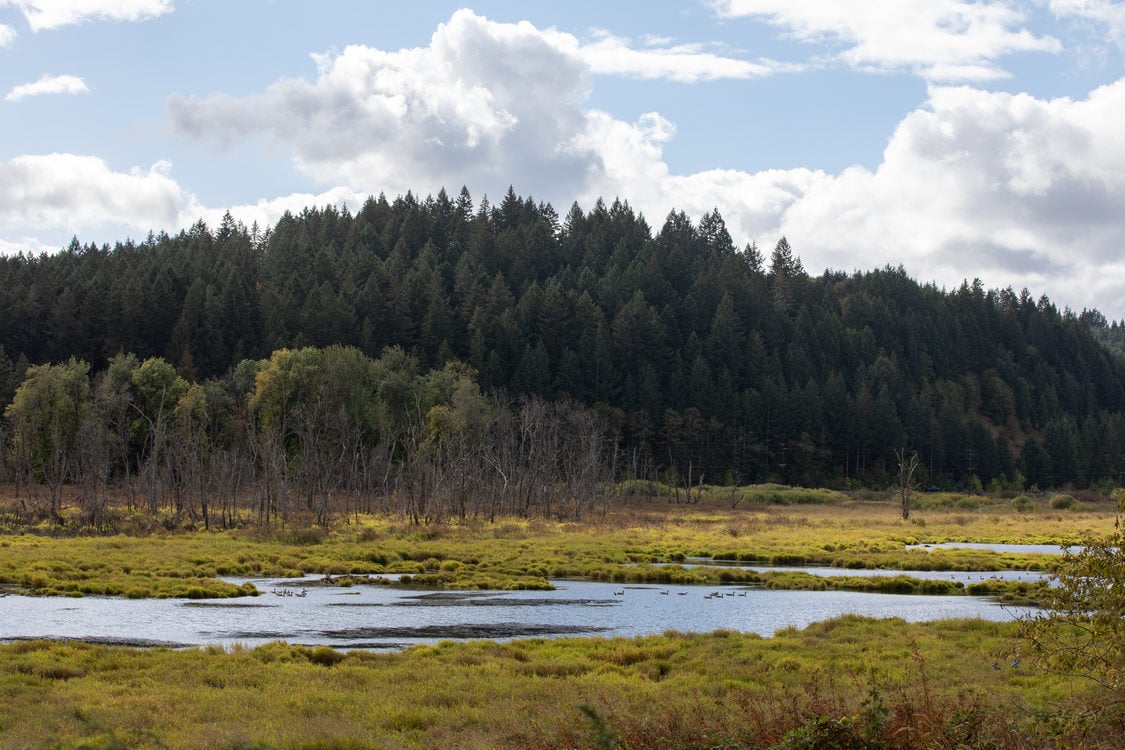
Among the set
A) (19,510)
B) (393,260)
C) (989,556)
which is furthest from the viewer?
(393,260)

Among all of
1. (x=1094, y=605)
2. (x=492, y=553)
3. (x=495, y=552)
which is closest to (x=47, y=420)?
(x=495, y=552)

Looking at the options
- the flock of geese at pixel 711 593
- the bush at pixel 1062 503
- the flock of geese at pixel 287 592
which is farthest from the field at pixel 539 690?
the bush at pixel 1062 503

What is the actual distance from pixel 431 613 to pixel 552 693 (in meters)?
18.2

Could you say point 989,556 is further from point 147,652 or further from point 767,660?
point 147,652

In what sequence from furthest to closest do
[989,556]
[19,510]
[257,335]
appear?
[257,335]
[19,510]
[989,556]

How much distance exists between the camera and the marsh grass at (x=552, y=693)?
17.5 metres

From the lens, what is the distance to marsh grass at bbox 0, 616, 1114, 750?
57.6ft

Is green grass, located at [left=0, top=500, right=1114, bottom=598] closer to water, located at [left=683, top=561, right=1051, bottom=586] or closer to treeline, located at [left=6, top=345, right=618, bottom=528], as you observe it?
water, located at [left=683, top=561, right=1051, bottom=586]

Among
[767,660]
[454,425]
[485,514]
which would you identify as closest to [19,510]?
[485,514]

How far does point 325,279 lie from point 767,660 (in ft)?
511

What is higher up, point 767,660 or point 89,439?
point 89,439

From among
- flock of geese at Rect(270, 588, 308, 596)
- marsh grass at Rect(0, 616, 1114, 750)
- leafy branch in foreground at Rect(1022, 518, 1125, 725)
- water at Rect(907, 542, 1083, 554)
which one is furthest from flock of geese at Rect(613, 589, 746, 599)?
leafy branch in foreground at Rect(1022, 518, 1125, 725)

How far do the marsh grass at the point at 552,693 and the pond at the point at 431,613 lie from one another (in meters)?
4.15

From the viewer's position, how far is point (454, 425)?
114 meters
